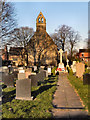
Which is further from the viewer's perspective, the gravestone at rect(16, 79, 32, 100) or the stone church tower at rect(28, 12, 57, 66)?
the stone church tower at rect(28, 12, 57, 66)

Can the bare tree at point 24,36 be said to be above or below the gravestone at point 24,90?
above

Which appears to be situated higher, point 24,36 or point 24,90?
point 24,36

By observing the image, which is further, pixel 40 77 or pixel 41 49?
pixel 41 49

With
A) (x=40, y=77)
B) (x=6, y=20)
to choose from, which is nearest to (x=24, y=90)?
(x=40, y=77)

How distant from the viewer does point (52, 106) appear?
5.45 meters

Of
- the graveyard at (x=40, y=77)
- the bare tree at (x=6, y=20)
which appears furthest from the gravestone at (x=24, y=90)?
the bare tree at (x=6, y=20)

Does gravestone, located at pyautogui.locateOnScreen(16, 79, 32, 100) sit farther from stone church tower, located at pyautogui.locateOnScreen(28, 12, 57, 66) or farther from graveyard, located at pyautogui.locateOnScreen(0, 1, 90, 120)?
stone church tower, located at pyautogui.locateOnScreen(28, 12, 57, 66)

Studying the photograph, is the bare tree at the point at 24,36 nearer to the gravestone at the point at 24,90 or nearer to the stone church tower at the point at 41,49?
the stone church tower at the point at 41,49

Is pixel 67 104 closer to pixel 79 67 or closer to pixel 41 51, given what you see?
pixel 79 67

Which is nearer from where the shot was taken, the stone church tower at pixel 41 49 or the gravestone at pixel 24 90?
the gravestone at pixel 24 90

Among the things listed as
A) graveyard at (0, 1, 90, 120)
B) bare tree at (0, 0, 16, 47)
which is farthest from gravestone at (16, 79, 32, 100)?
bare tree at (0, 0, 16, 47)

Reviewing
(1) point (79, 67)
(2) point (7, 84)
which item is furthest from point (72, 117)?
(1) point (79, 67)

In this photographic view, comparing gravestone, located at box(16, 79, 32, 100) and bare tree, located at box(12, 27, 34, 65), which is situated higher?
bare tree, located at box(12, 27, 34, 65)

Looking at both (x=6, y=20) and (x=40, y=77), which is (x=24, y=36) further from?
(x=40, y=77)
